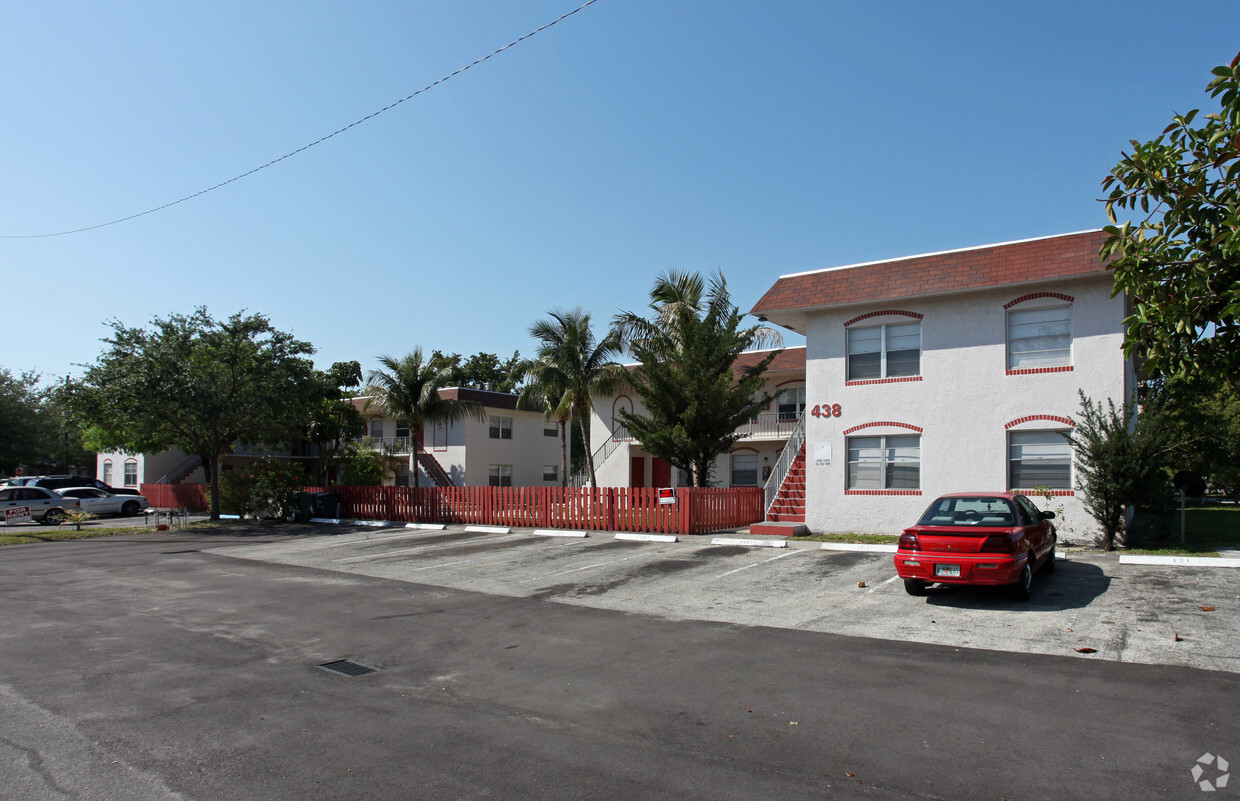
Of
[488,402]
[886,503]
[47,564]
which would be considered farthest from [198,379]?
[886,503]

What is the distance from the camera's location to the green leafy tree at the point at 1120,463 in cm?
1438

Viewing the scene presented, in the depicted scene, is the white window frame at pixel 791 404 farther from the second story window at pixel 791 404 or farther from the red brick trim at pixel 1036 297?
the red brick trim at pixel 1036 297

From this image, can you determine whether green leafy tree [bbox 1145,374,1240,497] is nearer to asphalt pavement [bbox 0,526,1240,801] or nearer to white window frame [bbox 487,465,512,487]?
asphalt pavement [bbox 0,526,1240,801]

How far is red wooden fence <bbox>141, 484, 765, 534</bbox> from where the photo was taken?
20.4 metres

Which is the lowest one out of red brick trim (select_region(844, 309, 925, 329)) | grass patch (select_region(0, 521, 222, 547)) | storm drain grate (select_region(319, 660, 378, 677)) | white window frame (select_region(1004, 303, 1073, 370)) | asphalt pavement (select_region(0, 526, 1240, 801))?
grass patch (select_region(0, 521, 222, 547))

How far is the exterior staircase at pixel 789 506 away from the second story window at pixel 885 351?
125 inches

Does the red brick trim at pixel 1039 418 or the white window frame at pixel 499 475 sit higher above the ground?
the red brick trim at pixel 1039 418

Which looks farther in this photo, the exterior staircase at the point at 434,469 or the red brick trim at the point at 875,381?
the exterior staircase at the point at 434,469

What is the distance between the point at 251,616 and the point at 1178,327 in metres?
11.2

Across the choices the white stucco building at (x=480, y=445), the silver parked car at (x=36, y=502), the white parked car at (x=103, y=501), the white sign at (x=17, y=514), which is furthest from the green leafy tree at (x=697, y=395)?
the white parked car at (x=103, y=501)

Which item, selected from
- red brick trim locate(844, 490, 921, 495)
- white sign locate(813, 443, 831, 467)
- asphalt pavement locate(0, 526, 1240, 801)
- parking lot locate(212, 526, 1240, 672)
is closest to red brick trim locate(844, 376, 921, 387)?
white sign locate(813, 443, 831, 467)

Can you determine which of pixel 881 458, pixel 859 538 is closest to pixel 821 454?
pixel 881 458

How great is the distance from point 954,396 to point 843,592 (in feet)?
26.4

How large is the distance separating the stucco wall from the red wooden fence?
2.80m
